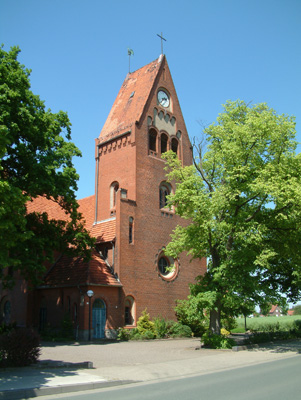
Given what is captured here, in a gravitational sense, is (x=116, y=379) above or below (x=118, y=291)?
below

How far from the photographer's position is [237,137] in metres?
19.6

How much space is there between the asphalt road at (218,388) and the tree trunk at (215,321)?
317 inches

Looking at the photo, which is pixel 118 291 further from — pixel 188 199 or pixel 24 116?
pixel 24 116

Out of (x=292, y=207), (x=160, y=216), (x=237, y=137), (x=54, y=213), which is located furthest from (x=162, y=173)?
(x=292, y=207)

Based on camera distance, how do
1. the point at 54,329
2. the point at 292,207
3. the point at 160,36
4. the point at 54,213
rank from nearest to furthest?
the point at 292,207
the point at 54,329
the point at 54,213
the point at 160,36

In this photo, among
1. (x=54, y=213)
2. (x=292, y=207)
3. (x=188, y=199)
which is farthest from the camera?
(x=54, y=213)

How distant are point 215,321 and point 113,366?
26.8ft

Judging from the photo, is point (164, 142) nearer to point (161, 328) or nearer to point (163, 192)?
point (163, 192)

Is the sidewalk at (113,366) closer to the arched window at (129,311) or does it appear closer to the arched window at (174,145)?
the arched window at (129,311)

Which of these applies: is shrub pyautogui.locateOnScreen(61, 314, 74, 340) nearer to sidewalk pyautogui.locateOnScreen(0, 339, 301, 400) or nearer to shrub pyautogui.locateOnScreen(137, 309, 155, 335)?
sidewalk pyautogui.locateOnScreen(0, 339, 301, 400)

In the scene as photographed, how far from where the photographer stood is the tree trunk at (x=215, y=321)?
66.5 ft

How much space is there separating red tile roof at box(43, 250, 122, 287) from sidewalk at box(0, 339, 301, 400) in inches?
183

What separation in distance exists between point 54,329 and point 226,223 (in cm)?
1431

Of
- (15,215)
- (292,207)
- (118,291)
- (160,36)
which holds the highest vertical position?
(160,36)
